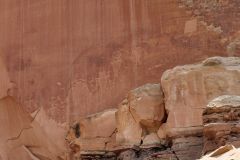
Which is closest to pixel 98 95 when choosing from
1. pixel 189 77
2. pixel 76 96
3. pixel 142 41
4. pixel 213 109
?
pixel 76 96

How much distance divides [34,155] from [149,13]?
3397 mm

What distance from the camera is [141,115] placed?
9.55 m

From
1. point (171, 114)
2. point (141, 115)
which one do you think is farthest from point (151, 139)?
point (171, 114)

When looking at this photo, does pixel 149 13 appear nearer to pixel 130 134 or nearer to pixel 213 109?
pixel 130 134

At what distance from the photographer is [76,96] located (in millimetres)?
12438

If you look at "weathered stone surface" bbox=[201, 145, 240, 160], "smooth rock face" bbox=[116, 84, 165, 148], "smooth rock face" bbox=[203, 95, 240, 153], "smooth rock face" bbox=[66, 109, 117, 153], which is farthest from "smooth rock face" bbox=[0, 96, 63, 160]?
"weathered stone surface" bbox=[201, 145, 240, 160]

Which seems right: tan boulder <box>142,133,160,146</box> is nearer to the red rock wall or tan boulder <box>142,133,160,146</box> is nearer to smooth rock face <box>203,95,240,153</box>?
smooth rock face <box>203,95,240,153</box>

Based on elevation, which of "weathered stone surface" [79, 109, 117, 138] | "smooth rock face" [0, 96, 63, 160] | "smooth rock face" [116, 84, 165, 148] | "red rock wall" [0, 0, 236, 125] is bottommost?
"smooth rock face" [0, 96, 63, 160]

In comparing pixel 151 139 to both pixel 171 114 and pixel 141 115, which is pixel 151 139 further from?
pixel 171 114

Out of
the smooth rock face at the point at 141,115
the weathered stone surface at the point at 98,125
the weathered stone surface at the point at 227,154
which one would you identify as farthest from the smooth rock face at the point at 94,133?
the weathered stone surface at the point at 227,154

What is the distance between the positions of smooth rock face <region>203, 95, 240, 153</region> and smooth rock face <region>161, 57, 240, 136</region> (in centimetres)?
128

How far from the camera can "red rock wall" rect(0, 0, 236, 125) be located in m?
12.0

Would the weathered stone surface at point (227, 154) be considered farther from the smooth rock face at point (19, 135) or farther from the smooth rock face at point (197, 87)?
the smooth rock face at point (19, 135)

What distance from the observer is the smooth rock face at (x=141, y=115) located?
9.46 metres
